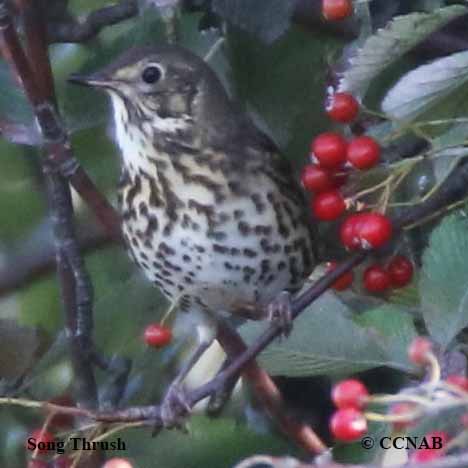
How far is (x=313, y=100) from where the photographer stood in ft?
8.56

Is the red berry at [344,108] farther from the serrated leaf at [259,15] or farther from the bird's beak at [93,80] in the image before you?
the bird's beak at [93,80]

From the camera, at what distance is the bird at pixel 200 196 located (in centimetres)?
256

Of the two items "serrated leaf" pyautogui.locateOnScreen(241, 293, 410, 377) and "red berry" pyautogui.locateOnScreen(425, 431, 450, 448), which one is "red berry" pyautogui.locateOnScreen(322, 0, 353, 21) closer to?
"serrated leaf" pyautogui.locateOnScreen(241, 293, 410, 377)

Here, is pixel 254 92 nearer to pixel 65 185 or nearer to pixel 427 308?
pixel 65 185

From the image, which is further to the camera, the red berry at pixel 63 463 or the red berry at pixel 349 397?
the red berry at pixel 63 463

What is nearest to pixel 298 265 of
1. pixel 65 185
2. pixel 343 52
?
pixel 343 52

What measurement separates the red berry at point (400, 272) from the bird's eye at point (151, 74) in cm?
56

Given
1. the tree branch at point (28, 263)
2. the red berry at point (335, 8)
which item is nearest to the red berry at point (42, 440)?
the red berry at point (335, 8)

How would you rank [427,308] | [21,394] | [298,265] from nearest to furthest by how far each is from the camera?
[427,308] < [21,394] < [298,265]

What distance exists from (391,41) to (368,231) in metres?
0.24

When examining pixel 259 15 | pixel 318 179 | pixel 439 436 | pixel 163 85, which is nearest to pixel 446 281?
pixel 318 179

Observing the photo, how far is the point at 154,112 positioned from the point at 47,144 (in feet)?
1.73

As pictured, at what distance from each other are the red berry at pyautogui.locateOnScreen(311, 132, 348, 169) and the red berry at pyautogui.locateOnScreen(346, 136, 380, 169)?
0.08 feet

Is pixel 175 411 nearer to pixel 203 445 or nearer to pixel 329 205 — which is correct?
pixel 203 445
